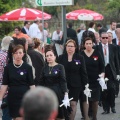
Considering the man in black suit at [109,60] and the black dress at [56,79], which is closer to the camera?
the black dress at [56,79]

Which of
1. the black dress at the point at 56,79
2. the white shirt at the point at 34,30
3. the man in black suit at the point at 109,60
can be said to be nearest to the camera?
the black dress at the point at 56,79

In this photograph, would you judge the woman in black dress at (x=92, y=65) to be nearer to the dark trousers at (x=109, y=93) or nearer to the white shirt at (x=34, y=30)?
the dark trousers at (x=109, y=93)

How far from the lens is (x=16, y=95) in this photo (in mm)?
8375

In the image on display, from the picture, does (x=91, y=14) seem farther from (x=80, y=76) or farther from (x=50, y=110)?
(x=50, y=110)

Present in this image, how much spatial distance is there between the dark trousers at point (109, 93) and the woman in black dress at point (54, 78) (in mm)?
3369

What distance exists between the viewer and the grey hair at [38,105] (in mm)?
3307

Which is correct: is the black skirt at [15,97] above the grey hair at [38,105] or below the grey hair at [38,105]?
below

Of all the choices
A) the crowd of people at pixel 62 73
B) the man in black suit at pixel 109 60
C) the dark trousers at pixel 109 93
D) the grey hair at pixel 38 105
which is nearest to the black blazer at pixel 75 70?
the crowd of people at pixel 62 73

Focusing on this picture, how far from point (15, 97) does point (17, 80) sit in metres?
0.28

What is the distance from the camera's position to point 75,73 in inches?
396

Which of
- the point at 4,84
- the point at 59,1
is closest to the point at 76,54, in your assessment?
the point at 4,84

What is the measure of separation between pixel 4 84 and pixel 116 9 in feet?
134

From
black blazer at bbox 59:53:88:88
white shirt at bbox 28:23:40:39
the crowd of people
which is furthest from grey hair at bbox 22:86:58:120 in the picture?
white shirt at bbox 28:23:40:39

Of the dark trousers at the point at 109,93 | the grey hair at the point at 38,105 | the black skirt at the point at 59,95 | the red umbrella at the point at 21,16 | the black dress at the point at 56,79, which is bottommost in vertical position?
the dark trousers at the point at 109,93
